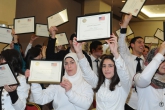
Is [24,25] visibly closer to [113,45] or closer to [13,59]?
[13,59]

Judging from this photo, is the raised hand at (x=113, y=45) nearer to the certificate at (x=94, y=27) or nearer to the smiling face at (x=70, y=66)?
the certificate at (x=94, y=27)

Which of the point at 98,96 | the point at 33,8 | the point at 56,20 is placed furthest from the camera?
the point at 33,8

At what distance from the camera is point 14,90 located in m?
2.05

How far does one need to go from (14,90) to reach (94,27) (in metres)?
0.86

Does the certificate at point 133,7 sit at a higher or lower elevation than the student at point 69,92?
higher

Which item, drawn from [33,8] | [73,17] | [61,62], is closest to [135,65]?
[61,62]

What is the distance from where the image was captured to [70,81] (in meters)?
2.51

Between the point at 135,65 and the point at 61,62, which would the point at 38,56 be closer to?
the point at 61,62

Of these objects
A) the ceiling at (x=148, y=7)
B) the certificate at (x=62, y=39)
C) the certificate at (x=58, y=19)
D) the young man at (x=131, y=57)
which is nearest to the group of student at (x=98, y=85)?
the young man at (x=131, y=57)

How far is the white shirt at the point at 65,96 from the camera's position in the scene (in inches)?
90.5

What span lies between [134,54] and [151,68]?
66.3 inches

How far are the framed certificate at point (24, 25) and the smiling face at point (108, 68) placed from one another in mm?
1989

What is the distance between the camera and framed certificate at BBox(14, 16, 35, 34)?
3.95 m

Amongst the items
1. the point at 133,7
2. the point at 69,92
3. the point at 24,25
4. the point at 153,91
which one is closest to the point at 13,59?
the point at 69,92
